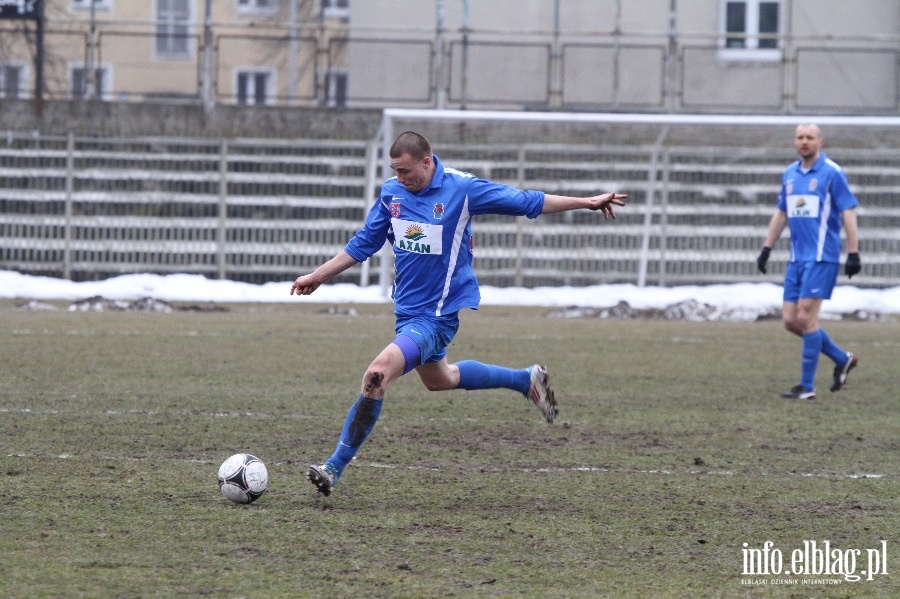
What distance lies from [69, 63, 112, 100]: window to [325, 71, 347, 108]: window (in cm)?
382

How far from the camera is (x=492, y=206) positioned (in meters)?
6.40

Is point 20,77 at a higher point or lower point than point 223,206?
higher

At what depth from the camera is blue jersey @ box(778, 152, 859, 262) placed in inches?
388

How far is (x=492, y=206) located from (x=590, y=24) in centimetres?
1682

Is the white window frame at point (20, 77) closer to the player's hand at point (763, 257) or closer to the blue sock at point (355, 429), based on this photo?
the player's hand at point (763, 257)

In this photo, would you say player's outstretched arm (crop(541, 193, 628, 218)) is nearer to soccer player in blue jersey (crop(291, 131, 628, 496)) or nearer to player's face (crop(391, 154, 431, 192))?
soccer player in blue jersey (crop(291, 131, 628, 496))

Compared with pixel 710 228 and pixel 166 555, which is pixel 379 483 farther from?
pixel 710 228

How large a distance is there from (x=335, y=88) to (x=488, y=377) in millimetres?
15941

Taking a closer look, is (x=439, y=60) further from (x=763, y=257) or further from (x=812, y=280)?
(x=812, y=280)

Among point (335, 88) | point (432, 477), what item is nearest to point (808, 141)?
point (432, 477)

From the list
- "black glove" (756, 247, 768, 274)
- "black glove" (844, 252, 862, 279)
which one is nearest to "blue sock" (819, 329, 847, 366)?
"black glove" (844, 252, 862, 279)

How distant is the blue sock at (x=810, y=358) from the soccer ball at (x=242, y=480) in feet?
17.6

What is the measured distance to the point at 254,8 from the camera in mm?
25719

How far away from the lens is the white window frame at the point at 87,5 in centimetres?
2253
